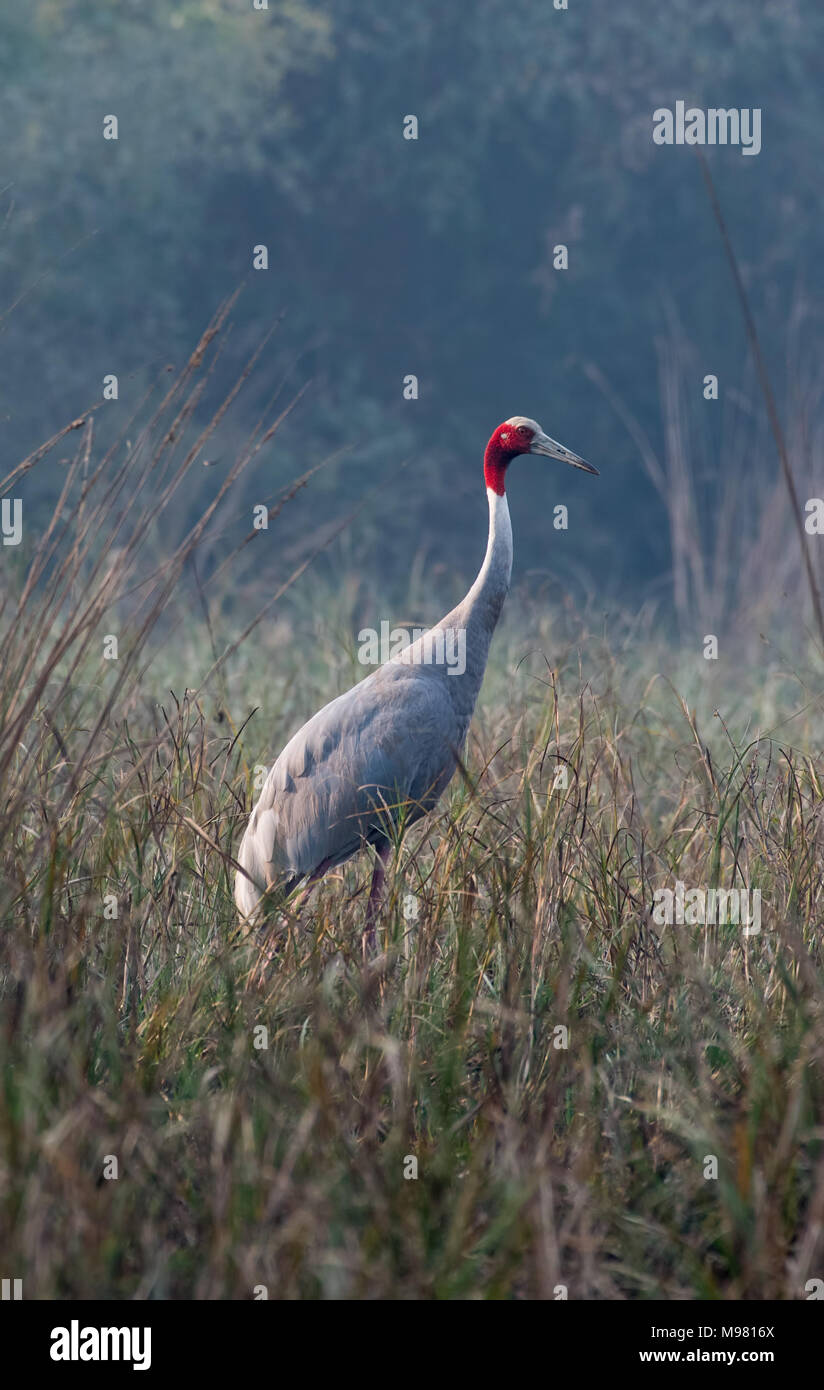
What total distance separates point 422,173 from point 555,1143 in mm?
11592

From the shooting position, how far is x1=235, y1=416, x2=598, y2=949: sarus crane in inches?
135

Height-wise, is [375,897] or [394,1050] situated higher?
[375,897]

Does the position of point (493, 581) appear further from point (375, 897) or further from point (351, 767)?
point (375, 897)

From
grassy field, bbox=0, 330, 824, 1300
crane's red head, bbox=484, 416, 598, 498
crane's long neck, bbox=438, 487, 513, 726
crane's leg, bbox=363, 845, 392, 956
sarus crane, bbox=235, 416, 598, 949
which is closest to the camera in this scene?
grassy field, bbox=0, 330, 824, 1300

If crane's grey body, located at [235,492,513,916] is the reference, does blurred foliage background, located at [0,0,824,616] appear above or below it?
above

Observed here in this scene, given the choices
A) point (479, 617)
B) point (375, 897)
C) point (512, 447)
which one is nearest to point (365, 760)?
point (375, 897)

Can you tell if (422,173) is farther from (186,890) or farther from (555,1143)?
(555,1143)

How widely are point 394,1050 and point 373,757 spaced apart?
1552 mm

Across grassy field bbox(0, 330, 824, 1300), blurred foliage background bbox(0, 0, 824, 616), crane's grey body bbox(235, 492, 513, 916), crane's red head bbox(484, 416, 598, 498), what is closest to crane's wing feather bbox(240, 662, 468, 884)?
crane's grey body bbox(235, 492, 513, 916)

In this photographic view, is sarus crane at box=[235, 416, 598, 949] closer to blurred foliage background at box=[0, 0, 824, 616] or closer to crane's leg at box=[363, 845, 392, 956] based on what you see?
crane's leg at box=[363, 845, 392, 956]

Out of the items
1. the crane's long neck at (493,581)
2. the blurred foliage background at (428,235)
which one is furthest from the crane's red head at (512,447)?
the blurred foliage background at (428,235)

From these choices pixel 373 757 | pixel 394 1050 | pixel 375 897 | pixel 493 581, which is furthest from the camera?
pixel 493 581

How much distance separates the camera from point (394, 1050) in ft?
6.29
